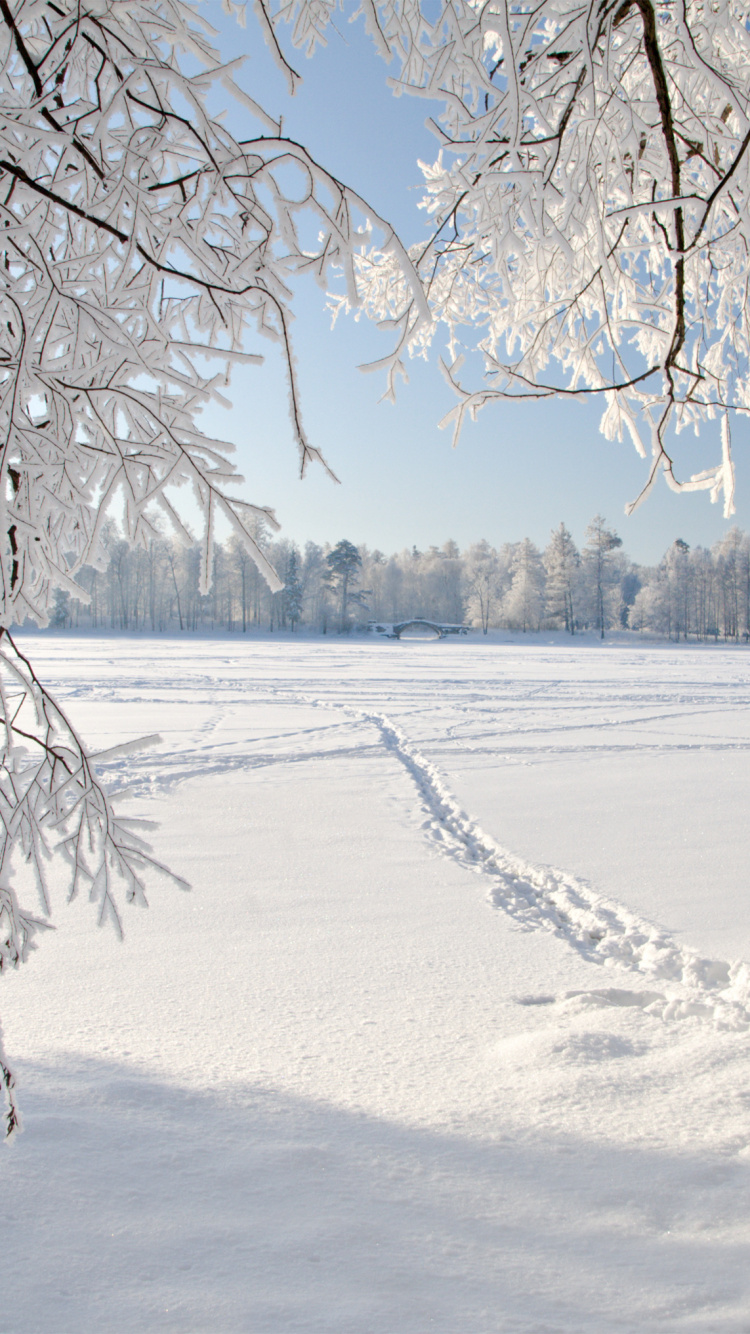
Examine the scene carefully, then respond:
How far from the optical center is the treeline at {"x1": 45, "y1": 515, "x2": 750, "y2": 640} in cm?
7094

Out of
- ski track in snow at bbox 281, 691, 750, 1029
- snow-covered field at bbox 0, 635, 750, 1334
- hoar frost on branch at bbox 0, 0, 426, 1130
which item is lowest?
ski track in snow at bbox 281, 691, 750, 1029

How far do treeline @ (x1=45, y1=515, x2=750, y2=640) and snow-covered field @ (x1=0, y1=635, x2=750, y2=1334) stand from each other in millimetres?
62285

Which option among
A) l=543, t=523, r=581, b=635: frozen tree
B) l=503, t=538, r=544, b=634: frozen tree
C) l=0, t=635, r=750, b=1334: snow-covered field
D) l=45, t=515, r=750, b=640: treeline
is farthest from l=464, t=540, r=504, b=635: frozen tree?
l=0, t=635, r=750, b=1334: snow-covered field

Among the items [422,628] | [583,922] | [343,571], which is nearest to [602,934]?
[583,922]

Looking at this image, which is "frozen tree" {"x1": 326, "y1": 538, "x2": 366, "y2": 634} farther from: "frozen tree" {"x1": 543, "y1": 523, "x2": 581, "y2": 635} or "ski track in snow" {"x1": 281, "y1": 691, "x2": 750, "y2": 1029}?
"ski track in snow" {"x1": 281, "y1": 691, "x2": 750, "y2": 1029}

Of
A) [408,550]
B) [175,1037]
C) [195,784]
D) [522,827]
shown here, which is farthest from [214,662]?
[408,550]

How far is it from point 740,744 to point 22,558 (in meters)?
8.87

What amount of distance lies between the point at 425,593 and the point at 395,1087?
8729 cm

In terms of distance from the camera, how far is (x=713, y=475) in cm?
223

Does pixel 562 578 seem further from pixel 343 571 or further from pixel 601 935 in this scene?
pixel 601 935

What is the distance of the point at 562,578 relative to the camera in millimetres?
71250

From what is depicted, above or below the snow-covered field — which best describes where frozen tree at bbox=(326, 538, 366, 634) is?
above

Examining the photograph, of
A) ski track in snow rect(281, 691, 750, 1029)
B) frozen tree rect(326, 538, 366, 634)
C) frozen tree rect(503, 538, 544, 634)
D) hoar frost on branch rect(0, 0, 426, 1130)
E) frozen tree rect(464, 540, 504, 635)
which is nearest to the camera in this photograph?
hoar frost on branch rect(0, 0, 426, 1130)

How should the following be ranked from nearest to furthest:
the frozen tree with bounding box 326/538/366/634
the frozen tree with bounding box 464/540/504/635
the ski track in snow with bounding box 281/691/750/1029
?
the ski track in snow with bounding box 281/691/750/1029, the frozen tree with bounding box 326/538/366/634, the frozen tree with bounding box 464/540/504/635
